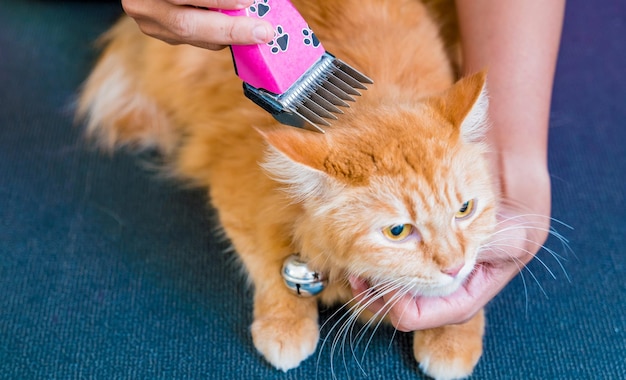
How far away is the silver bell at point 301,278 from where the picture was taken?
3.89 ft

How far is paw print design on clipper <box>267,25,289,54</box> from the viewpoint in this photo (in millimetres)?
1003

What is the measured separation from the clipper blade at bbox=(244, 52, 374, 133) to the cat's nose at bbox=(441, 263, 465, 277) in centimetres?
30

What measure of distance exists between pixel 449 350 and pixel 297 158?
1.66ft

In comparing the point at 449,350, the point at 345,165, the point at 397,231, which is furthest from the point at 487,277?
the point at 345,165

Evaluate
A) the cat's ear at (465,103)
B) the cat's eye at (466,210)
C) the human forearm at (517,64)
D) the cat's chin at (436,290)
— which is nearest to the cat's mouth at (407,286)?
the cat's chin at (436,290)

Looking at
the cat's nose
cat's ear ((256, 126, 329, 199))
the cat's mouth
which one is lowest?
the cat's mouth

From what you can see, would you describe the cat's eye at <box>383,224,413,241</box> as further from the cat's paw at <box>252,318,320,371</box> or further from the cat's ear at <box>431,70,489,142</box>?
the cat's paw at <box>252,318,320,371</box>

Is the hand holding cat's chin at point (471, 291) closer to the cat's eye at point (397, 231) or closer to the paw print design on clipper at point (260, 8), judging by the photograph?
the cat's eye at point (397, 231)

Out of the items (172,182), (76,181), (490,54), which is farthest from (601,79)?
(76,181)

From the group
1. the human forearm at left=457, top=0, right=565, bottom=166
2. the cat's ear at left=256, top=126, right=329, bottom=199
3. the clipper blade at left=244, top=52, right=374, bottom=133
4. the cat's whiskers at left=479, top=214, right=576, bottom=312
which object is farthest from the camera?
the human forearm at left=457, top=0, right=565, bottom=166

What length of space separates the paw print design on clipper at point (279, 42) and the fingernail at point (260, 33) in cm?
4

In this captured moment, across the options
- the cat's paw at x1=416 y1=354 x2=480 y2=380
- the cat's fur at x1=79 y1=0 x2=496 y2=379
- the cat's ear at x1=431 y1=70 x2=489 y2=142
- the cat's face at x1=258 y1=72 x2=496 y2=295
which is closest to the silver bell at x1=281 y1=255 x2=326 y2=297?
the cat's fur at x1=79 y1=0 x2=496 y2=379

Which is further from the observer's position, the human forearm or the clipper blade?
the human forearm

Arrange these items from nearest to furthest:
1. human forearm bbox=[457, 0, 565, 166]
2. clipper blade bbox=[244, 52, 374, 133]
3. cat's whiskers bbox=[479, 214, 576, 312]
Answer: clipper blade bbox=[244, 52, 374, 133] < cat's whiskers bbox=[479, 214, 576, 312] < human forearm bbox=[457, 0, 565, 166]
